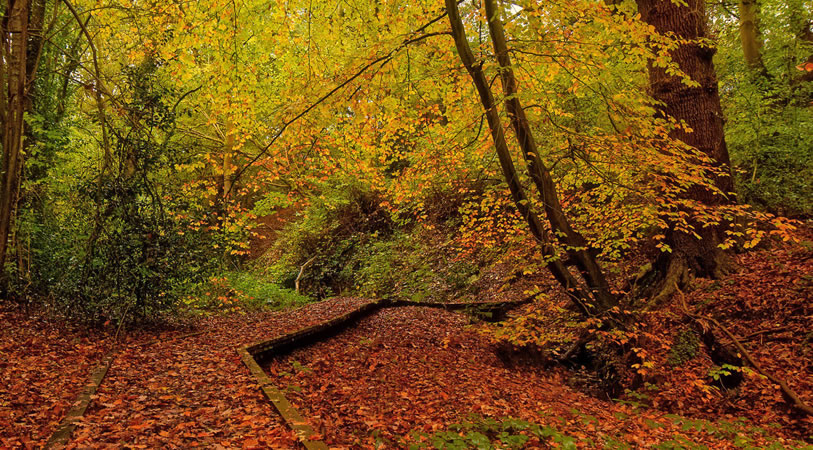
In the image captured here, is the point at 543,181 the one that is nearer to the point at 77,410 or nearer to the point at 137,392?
the point at 137,392

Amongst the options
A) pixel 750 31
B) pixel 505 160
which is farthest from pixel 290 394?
pixel 750 31

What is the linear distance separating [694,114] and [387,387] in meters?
6.56

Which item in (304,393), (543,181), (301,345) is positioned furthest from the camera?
(301,345)

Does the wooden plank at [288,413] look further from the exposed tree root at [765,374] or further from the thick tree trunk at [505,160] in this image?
the exposed tree root at [765,374]

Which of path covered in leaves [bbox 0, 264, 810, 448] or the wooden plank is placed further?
path covered in leaves [bbox 0, 264, 810, 448]

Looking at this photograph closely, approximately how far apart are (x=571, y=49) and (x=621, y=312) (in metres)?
3.97

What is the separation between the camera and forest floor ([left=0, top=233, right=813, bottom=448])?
4270 millimetres

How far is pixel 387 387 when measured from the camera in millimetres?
6047

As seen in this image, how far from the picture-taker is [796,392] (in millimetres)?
5457

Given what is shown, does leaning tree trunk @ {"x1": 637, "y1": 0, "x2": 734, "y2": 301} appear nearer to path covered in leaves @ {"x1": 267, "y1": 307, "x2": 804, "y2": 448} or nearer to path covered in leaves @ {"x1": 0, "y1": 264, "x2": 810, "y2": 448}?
path covered in leaves @ {"x1": 0, "y1": 264, "x2": 810, "y2": 448}

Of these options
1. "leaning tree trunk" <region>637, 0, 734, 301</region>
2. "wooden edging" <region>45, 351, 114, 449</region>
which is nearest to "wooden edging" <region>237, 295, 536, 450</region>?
"wooden edging" <region>45, 351, 114, 449</region>

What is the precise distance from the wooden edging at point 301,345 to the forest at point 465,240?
0.14ft

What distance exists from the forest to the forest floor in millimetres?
42

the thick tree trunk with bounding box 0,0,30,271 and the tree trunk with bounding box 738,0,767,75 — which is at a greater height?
the tree trunk with bounding box 738,0,767,75
